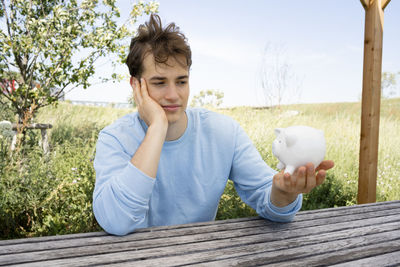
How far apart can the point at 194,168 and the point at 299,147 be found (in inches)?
26.8

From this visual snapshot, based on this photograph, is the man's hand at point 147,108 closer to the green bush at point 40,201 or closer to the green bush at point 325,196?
the green bush at point 40,201

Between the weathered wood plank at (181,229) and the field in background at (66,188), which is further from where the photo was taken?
the field in background at (66,188)

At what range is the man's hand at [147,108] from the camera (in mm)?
1509

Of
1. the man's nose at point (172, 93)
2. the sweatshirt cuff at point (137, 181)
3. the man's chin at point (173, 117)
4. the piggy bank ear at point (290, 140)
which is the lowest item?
the sweatshirt cuff at point (137, 181)

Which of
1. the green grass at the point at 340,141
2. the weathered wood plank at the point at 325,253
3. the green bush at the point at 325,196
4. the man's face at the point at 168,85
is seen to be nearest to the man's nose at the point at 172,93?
the man's face at the point at 168,85

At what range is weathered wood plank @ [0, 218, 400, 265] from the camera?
1.09m

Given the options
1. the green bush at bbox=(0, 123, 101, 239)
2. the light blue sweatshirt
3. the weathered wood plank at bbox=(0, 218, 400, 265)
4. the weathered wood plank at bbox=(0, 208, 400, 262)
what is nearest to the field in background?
the green bush at bbox=(0, 123, 101, 239)

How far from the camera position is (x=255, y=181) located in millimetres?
1666

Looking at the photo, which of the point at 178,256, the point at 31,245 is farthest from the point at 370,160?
the point at 31,245

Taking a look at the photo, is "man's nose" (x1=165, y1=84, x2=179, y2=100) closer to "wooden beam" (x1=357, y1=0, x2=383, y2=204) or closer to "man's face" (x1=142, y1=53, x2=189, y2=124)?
"man's face" (x1=142, y1=53, x2=189, y2=124)

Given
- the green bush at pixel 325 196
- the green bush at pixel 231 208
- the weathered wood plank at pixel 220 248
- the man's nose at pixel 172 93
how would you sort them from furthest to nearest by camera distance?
Answer: the green bush at pixel 325 196, the green bush at pixel 231 208, the man's nose at pixel 172 93, the weathered wood plank at pixel 220 248

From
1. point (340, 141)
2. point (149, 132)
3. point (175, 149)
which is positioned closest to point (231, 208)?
point (175, 149)

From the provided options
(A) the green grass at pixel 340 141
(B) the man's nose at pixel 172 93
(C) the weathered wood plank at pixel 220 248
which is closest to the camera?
(C) the weathered wood plank at pixel 220 248

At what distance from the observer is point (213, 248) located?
3.92 ft
